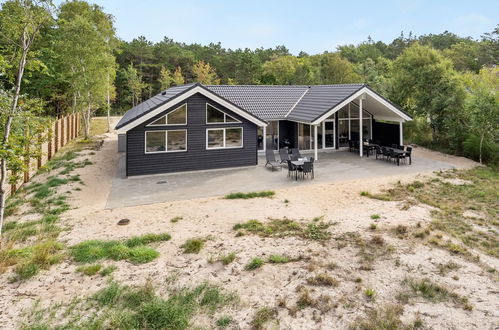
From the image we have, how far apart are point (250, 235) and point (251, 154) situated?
888 cm

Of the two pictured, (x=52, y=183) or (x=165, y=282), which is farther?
(x=52, y=183)

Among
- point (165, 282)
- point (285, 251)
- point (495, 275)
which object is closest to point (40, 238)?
point (165, 282)

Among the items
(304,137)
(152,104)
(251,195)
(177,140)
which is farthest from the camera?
(304,137)

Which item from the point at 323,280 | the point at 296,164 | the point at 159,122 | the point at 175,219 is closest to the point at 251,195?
the point at 175,219

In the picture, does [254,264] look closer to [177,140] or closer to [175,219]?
[175,219]

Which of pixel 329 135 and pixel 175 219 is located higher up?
pixel 329 135

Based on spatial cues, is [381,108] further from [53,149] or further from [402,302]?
[53,149]

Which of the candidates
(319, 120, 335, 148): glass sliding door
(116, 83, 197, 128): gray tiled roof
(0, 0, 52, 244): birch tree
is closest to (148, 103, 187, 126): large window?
(116, 83, 197, 128): gray tiled roof

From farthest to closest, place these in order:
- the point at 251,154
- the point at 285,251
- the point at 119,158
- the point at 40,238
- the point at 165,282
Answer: the point at 119,158 → the point at 251,154 → the point at 40,238 → the point at 285,251 → the point at 165,282

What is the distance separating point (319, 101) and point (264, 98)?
3.76 m

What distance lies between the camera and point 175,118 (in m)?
15.4

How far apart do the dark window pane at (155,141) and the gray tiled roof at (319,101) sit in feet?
25.0

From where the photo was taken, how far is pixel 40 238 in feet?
27.2

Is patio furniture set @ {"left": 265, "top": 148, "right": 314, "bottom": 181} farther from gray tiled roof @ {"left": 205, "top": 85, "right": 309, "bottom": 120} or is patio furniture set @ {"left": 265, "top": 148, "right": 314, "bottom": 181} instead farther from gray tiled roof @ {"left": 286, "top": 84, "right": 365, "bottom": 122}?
gray tiled roof @ {"left": 205, "top": 85, "right": 309, "bottom": 120}
